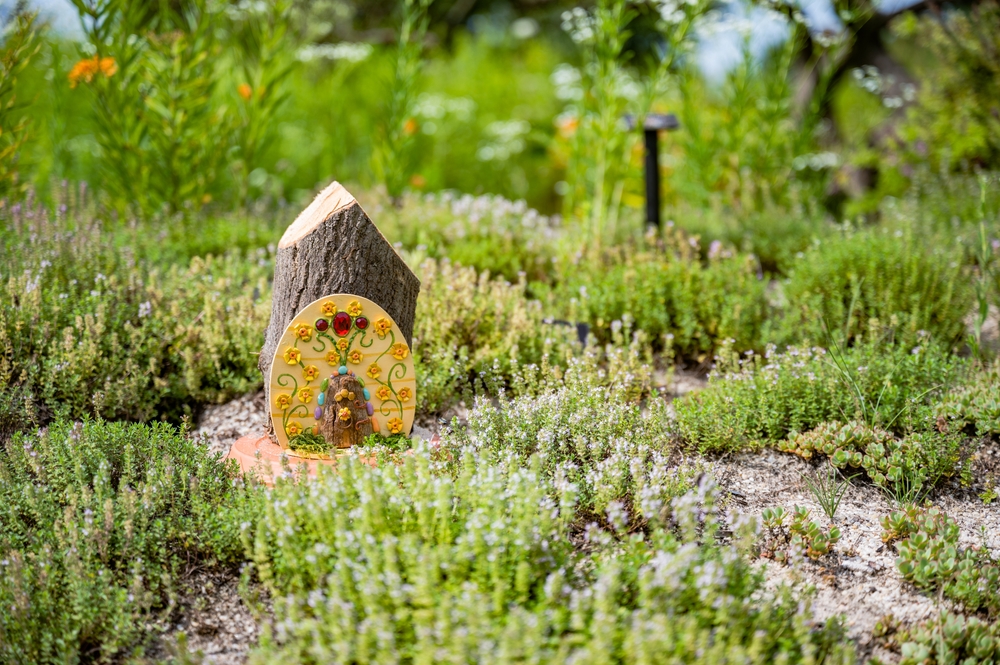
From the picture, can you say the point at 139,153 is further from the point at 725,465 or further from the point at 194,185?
the point at 725,465

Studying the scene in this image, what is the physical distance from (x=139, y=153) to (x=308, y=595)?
3.88m

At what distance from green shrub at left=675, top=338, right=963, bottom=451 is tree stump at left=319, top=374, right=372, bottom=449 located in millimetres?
1254

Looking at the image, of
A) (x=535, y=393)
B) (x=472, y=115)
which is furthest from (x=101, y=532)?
(x=472, y=115)

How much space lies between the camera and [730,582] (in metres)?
2.04

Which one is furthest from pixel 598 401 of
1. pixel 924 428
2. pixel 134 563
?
pixel 134 563

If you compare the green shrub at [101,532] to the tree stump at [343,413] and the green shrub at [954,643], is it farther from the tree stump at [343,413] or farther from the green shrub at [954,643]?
the green shrub at [954,643]

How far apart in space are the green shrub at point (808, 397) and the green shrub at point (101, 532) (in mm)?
1736

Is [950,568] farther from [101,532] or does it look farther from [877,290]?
[101,532]

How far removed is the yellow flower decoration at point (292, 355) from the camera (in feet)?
9.07

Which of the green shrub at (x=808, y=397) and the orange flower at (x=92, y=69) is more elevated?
the orange flower at (x=92, y=69)

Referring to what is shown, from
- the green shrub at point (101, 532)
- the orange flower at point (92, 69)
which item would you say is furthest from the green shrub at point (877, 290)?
the orange flower at point (92, 69)

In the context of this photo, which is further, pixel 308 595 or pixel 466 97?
pixel 466 97

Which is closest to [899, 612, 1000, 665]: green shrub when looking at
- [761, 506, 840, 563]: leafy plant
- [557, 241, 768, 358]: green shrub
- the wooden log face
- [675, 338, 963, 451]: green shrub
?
[761, 506, 840, 563]: leafy plant

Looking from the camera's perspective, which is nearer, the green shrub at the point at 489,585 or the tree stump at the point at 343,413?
the green shrub at the point at 489,585
